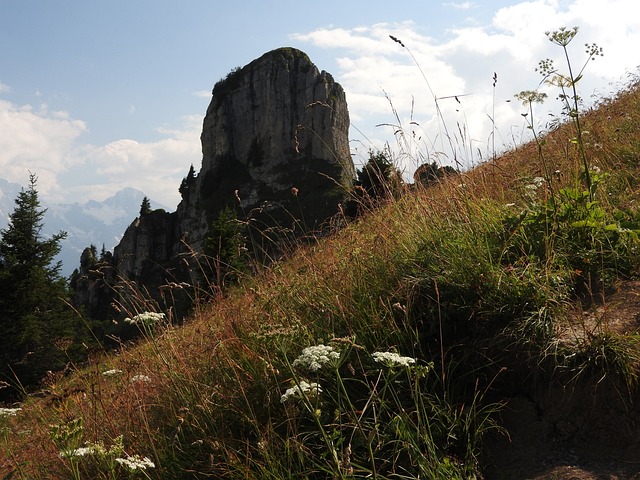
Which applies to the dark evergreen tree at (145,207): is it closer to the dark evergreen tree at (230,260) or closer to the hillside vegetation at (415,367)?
the dark evergreen tree at (230,260)

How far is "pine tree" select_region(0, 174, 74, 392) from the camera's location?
29.2 meters

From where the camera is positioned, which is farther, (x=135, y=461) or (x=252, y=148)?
(x=252, y=148)

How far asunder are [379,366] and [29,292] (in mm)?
32602

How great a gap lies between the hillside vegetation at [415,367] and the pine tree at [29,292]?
27.4 metres

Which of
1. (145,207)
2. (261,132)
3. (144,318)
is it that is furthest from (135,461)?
(261,132)

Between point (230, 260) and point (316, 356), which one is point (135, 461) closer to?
point (316, 356)

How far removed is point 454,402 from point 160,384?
217 cm

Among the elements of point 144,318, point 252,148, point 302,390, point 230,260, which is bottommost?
point 302,390

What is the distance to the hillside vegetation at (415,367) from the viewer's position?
9.82 ft

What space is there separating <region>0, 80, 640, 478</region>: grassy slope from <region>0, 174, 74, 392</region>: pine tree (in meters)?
27.3

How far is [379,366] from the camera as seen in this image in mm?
3371

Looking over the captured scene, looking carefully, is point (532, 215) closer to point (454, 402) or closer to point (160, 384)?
point (454, 402)

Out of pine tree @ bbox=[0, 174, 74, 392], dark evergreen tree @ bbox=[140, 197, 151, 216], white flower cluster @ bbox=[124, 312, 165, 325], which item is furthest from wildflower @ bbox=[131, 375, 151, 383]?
dark evergreen tree @ bbox=[140, 197, 151, 216]

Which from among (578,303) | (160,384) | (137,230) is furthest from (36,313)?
(137,230)
